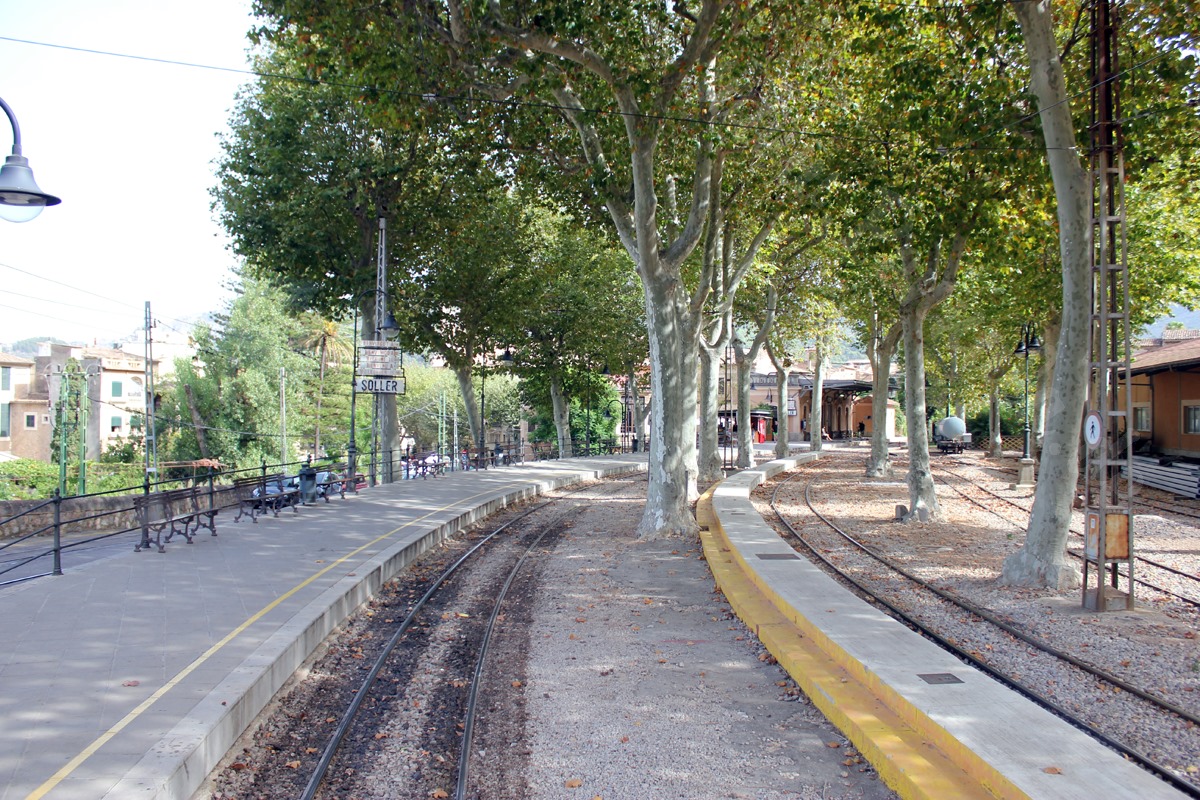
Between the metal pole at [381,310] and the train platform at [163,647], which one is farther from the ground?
the metal pole at [381,310]

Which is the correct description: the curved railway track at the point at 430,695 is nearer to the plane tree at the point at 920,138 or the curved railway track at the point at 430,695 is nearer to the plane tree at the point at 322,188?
the plane tree at the point at 920,138

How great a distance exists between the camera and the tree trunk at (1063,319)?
396 inches

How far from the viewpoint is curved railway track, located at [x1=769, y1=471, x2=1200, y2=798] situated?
587cm

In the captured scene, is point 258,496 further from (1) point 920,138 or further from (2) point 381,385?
(1) point 920,138

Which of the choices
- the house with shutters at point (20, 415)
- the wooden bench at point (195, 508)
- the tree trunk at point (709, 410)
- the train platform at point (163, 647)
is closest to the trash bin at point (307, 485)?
the train platform at point (163, 647)

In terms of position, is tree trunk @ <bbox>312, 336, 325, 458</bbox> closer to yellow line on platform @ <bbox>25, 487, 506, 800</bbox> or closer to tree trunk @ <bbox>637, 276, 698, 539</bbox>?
tree trunk @ <bbox>637, 276, 698, 539</bbox>

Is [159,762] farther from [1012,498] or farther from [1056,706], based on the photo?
[1012,498]

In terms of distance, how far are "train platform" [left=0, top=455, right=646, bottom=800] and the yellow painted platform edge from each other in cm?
419

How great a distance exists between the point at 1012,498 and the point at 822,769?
2061cm

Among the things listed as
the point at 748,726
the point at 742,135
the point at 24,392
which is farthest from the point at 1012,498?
the point at 24,392

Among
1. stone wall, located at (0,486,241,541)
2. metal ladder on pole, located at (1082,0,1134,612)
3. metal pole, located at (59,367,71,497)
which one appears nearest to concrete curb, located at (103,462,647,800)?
metal ladder on pole, located at (1082,0,1134,612)

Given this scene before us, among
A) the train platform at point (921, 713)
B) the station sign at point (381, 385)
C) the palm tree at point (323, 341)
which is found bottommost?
the train platform at point (921, 713)

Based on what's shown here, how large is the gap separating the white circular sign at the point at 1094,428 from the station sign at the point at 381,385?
52.5 ft

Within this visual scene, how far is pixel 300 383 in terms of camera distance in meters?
50.6
